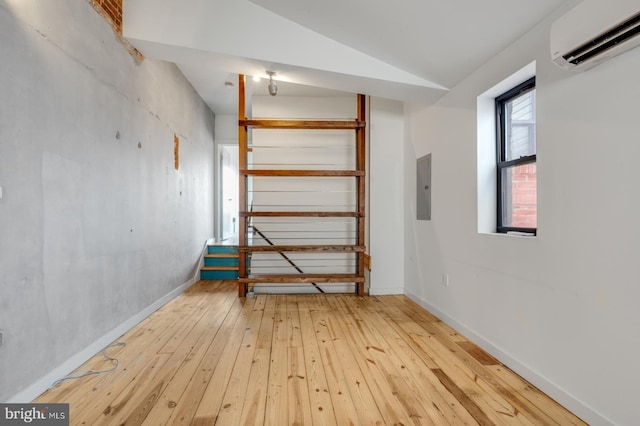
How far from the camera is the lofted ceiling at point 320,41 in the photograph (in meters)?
2.45

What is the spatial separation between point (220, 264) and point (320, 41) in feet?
13.2

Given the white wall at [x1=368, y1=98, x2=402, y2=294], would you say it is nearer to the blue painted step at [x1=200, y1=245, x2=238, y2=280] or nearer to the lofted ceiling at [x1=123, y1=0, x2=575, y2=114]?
the lofted ceiling at [x1=123, y1=0, x2=575, y2=114]

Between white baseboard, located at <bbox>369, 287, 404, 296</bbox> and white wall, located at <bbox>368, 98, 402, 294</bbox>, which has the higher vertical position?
white wall, located at <bbox>368, 98, 402, 294</bbox>

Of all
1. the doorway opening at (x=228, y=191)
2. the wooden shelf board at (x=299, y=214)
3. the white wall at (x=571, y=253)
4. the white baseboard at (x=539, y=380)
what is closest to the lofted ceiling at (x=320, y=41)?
the white wall at (x=571, y=253)

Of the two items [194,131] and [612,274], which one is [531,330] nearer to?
[612,274]

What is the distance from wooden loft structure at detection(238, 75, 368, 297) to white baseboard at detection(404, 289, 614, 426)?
1.69 metres

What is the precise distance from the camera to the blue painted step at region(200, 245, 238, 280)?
216 inches

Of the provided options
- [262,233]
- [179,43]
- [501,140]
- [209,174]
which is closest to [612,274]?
[501,140]

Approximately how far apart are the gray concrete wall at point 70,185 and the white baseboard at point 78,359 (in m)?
0.04

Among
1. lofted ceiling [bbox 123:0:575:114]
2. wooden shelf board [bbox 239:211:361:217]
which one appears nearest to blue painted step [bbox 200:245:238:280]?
wooden shelf board [bbox 239:211:361:217]

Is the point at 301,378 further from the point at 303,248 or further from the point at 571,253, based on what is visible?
the point at 303,248

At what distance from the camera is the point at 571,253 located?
5.89 ft

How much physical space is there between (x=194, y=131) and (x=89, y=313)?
3.58 metres

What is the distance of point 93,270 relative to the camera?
97.0 inches
